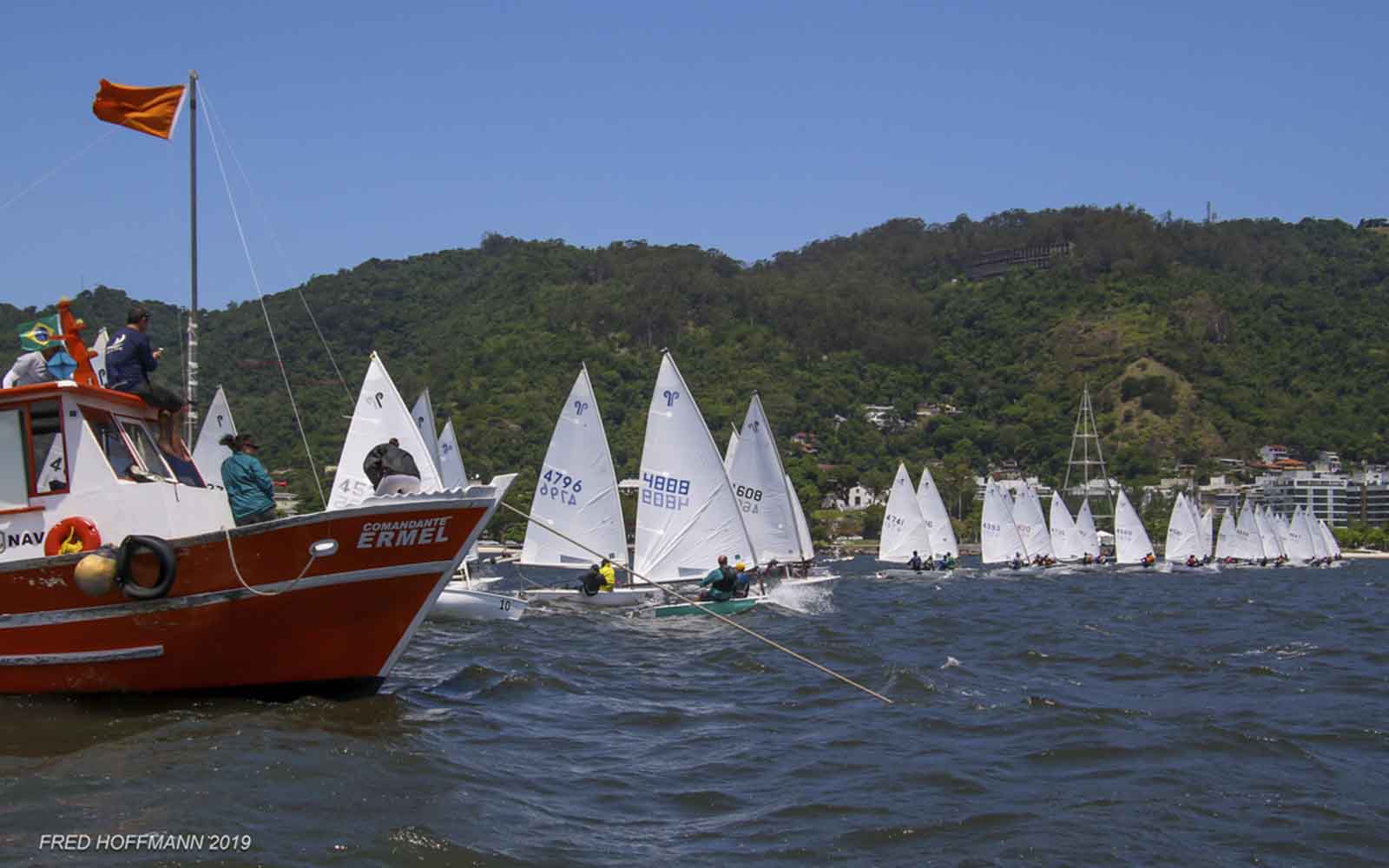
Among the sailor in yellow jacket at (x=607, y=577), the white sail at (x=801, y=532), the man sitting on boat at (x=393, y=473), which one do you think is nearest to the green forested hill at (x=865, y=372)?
the white sail at (x=801, y=532)

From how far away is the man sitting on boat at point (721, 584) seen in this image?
2961 cm

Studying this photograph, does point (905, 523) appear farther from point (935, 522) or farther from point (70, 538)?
point (70, 538)

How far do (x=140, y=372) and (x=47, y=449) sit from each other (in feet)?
4.58

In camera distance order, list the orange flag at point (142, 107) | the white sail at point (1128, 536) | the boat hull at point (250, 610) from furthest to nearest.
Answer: the white sail at point (1128, 536)
the orange flag at point (142, 107)
the boat hull at point (250, 610)

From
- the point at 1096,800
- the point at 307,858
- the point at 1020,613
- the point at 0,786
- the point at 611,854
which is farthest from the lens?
the point at 1020,613

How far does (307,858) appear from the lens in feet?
27.2

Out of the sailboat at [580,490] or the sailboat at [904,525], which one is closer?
the sailboat at [580,490]

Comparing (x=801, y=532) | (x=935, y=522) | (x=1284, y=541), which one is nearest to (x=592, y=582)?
(x=801, y=532)

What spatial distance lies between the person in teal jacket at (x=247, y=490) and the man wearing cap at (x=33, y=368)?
93.4 inches

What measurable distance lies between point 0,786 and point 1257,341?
19862 centimetres

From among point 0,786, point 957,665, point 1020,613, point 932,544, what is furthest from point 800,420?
point 0,786

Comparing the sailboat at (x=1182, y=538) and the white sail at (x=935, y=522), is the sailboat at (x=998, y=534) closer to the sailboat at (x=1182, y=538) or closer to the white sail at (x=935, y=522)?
the white sail at (x=935, y=522)

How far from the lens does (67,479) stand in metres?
13.8

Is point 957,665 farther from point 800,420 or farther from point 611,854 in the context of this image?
point 800,420
